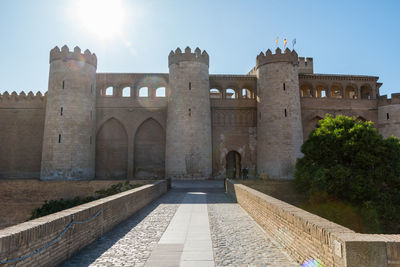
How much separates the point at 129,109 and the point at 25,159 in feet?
27.7

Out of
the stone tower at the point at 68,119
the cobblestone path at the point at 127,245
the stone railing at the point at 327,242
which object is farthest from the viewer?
the stone tower at the point at 68,119

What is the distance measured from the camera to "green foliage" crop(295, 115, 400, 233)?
1463 cm

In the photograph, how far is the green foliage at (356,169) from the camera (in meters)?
14.6

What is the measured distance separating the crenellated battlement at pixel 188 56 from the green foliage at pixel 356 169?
9864mm

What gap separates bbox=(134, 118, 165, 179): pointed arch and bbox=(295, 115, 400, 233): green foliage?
10373 millimetres

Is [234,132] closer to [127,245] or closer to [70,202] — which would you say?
[70,202]

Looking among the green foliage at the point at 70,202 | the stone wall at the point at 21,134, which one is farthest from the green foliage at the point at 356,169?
the stone wall at the point at 21,134

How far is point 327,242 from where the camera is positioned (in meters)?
3.44

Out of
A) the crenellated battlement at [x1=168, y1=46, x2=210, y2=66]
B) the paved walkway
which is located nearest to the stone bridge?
the paved walkway

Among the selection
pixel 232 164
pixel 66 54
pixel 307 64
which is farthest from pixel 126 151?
pixel 307 64

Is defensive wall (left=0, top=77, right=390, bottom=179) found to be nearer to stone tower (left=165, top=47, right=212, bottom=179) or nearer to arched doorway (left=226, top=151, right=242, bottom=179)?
arched doorway (left=226, top=151, right=242, bottom=179)

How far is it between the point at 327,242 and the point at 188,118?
18.3 meters

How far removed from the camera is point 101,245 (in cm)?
518

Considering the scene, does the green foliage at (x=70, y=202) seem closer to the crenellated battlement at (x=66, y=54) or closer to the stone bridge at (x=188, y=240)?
the stone bridge at (x=188, y=240)
